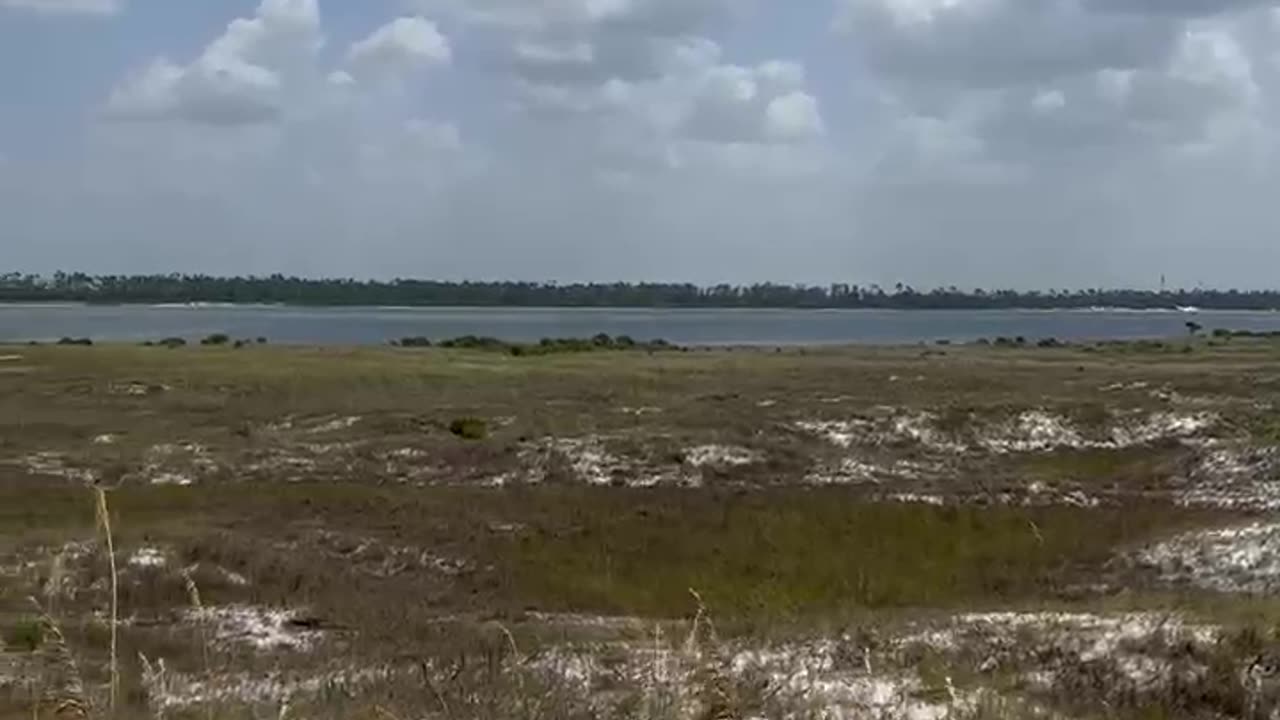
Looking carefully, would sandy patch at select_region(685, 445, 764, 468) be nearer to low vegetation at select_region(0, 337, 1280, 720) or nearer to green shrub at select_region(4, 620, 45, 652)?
low vegetation at select_region(0, 337, 1280, 720)

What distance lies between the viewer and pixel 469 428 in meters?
42.2

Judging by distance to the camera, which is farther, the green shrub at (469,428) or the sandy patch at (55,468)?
the green shrub at (469,428)

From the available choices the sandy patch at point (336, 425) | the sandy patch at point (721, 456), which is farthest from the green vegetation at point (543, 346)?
the sandy patch at point (721, 456)

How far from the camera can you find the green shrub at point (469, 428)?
41.5 metres

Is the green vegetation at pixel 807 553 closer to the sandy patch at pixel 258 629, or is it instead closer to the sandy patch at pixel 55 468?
the sandy patch at pixel 258 629

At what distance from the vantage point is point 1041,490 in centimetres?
3562

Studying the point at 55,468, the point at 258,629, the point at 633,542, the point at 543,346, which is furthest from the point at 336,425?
the point at 543,346

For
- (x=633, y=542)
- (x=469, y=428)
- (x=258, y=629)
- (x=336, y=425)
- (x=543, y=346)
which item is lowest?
(x=633, y=542)

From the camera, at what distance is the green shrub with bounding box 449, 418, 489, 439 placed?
41531 millimetres

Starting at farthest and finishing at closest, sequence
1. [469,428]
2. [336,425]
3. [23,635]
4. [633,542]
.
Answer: [336,425] → [469,428] → [633,542] → [23,635]

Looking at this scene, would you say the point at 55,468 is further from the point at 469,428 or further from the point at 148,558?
the point at 148,558

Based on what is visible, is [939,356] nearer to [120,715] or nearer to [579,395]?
[579,395]

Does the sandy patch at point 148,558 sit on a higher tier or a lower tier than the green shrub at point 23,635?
lower

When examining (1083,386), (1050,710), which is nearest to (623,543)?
(1050,710)
